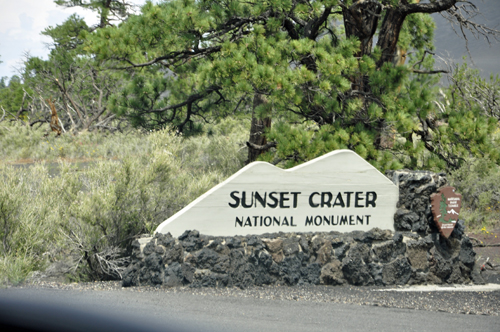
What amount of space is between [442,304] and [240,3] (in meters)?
6.13

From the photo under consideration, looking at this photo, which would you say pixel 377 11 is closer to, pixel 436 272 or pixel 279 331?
pixel 436 272

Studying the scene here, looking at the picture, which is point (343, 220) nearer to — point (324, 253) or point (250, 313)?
point (324, 253)

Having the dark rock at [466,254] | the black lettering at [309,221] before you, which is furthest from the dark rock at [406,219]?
the black lettering at [309,221]

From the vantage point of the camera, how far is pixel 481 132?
6.82m

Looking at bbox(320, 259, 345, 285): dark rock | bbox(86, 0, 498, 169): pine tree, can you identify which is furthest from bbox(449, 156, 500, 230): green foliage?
bbox(320, 259, 345, 285): dark rock

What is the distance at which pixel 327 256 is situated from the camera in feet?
16.0

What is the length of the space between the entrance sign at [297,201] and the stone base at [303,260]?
121 millimetres

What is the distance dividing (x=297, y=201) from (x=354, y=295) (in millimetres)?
1156

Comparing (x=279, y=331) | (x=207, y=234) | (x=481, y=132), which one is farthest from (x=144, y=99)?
(x=279, y=331)

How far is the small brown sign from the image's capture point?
5191mm

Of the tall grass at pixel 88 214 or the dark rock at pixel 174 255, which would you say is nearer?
the dark rock at pixel 174 255

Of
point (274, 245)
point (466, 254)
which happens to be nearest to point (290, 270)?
point (274, 245)

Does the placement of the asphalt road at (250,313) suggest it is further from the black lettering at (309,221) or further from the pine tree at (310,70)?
the pine tree at (310,70)

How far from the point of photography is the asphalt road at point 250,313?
3094 mm
